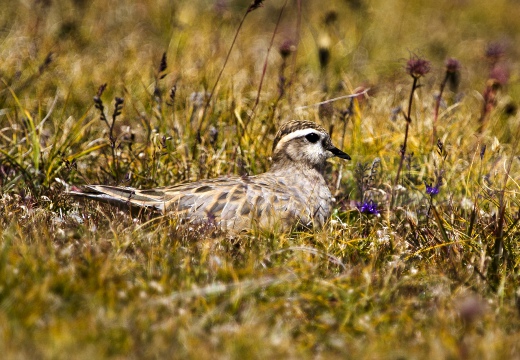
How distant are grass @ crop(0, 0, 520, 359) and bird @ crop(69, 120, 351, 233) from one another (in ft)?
0.65

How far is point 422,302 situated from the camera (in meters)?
4.66

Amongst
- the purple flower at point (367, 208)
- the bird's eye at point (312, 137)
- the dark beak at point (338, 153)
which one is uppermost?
the bird's eye at point (312, 137)

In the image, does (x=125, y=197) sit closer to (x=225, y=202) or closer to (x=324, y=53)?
(x=225, y=202)

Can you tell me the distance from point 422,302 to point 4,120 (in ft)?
16.5

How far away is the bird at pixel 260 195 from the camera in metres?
6.04

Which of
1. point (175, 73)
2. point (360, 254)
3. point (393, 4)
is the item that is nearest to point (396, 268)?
point (360, 254)

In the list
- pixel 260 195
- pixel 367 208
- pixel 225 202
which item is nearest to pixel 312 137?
pixel 260 195

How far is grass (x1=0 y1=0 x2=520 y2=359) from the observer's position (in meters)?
4.04

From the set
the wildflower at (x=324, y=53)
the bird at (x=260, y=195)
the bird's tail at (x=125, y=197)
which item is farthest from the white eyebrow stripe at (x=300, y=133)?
the wildflower at (x=324, y=53)

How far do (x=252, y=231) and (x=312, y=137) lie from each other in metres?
1.87

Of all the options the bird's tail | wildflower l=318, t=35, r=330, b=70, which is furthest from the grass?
the bird's tail

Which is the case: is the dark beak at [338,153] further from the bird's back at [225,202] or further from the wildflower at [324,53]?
the wildflower at [324,53]

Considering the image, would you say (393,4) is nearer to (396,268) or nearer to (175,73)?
(175,73)

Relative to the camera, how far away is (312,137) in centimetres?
708
